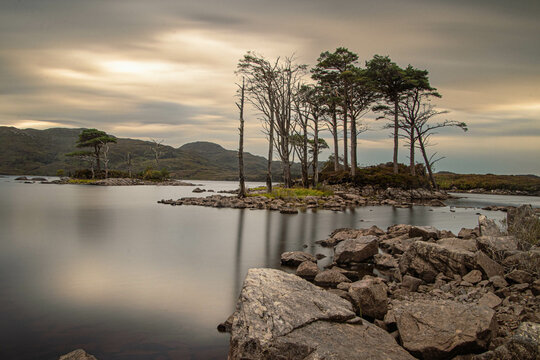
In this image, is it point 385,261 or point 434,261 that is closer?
point 434,261

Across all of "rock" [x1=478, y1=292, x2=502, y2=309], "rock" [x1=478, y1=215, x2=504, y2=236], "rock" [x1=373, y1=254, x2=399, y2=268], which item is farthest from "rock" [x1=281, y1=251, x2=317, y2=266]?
"rock" [x1=478, y1=215, x2=504, y2=236]

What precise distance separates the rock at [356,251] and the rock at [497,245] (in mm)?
3109

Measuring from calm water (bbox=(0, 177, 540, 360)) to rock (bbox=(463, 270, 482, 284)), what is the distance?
544cm

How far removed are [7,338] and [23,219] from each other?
18.8m

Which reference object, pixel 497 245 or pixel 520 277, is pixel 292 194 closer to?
pixel 497 245

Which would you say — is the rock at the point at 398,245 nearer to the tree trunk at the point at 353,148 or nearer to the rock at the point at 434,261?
the rock at the point at 434,261

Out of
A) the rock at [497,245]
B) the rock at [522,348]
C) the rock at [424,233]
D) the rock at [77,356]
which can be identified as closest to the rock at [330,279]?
the rock at [497,245]

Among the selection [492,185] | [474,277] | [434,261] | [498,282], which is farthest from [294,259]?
[492,185]

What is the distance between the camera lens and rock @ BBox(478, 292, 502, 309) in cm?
557

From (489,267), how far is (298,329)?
217 inches

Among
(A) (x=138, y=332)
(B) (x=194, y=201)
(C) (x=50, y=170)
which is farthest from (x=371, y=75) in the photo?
(C) (x=50, y=170)

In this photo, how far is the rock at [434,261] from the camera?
7.55 metres

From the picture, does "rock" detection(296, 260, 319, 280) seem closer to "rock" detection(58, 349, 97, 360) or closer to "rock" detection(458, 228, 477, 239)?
"rock" detection(58, 349, 97, 360)

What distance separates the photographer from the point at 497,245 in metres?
8.08
